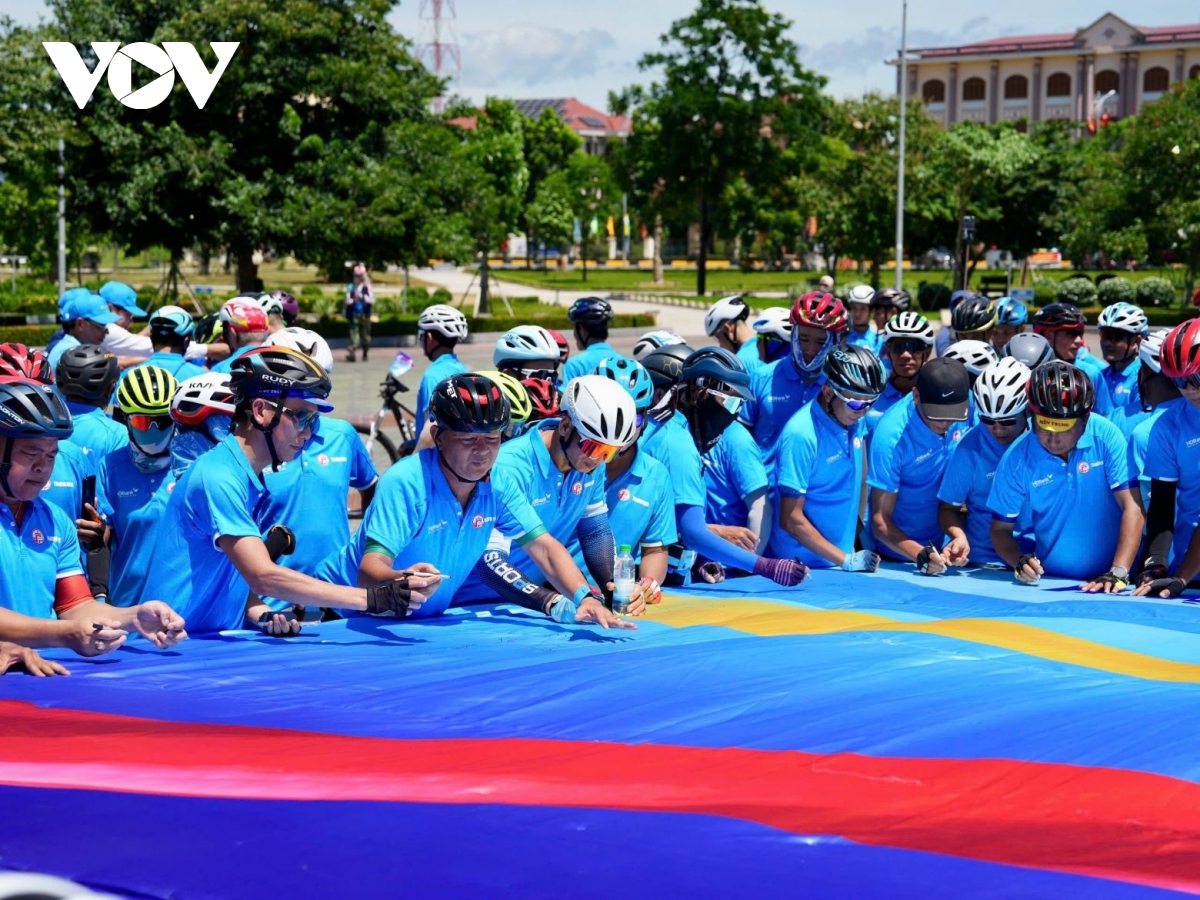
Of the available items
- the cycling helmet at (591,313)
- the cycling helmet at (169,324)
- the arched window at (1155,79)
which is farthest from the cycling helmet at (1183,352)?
the arched window at (1155,79)

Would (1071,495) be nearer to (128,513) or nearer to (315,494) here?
(315,494)

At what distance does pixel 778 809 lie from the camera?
173 inches

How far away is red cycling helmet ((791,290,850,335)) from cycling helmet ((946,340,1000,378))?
81cm

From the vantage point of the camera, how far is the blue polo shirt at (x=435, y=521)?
6.59 m

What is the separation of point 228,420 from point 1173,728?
4.85 meters

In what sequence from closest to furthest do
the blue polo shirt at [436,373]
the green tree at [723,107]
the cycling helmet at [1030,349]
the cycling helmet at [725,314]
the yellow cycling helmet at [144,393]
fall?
the yellow cycling helmet at [144,393] < the blue polo shirt at [436,373] < the cycling helmet at [1030,349] < the cycling helmet at [725,314] < the green tree at [723,107]

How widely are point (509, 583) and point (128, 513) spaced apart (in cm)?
237

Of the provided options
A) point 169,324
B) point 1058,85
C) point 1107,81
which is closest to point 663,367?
point 169,324

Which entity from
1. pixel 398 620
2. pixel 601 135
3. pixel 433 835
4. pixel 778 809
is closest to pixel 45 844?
pixel 433 835

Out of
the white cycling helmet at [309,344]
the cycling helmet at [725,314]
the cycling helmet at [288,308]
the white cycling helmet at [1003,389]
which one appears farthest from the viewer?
the cycling helmet at [288,308]

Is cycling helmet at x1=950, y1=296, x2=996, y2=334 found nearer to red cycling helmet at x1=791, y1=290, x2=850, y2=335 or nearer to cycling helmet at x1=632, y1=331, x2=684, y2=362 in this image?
red cycling helmet at x1=791, y1=290, x2=850, y2=335

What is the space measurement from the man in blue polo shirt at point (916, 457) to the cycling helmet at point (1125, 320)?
8.98 feet

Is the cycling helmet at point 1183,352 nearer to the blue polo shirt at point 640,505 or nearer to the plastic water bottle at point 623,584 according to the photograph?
the blue polo shirt at point 640,505

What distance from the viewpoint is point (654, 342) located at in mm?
10242
